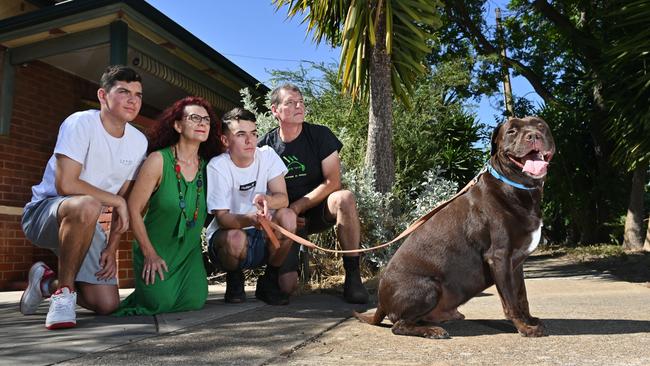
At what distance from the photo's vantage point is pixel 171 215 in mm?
3395

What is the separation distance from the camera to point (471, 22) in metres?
11.9

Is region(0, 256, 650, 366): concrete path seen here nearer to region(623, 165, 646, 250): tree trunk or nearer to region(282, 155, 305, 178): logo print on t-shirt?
region(282, 155, 305, 178): logo print on t-shirt

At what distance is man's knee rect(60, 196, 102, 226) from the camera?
2975 mm

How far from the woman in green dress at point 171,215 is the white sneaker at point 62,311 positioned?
48 centimetres

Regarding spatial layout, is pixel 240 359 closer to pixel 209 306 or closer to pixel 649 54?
pixel 209 306

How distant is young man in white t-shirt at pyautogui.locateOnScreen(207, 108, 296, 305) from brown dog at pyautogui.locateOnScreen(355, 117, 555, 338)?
1143 millimetres

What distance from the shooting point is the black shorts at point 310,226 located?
3.99 metres

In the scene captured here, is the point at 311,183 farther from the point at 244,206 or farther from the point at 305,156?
the point at 244,206

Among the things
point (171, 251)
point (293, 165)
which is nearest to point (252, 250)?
point (171, 251)

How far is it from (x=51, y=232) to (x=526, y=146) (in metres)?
2.65

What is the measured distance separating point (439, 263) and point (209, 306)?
5.76 feet

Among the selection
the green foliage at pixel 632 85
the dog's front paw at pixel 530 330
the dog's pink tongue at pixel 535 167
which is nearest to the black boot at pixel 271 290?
the dog's front paw at pixel 530 330

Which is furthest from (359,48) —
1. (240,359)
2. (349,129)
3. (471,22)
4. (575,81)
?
(575,81)

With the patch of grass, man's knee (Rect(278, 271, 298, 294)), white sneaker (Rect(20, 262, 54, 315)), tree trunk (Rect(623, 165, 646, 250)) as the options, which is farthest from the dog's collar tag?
tree trunk (Rect(623, 165, 646, 250))
